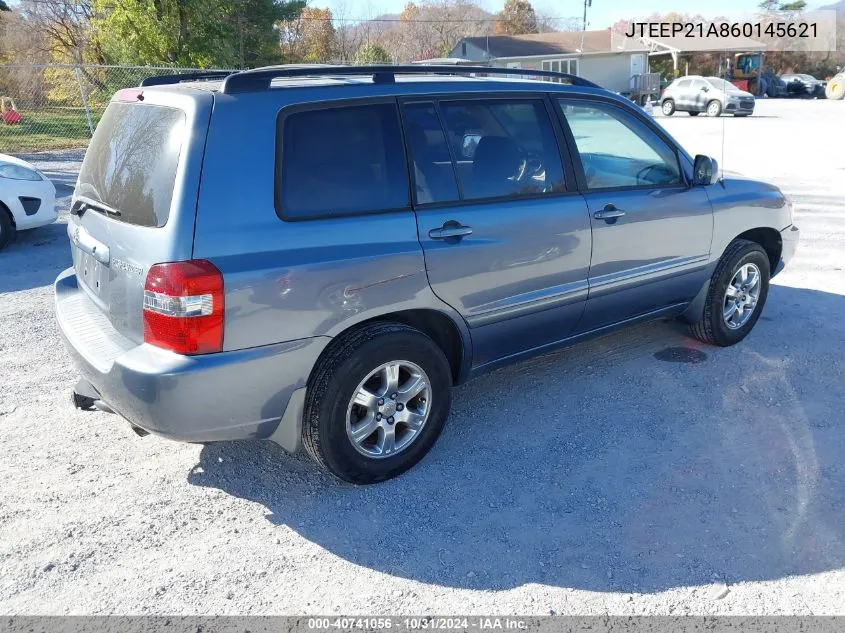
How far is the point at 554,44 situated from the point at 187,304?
53.5m

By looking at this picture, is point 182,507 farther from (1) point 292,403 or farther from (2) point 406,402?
(2) point 406,402

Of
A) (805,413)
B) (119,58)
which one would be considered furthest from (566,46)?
(805,413)

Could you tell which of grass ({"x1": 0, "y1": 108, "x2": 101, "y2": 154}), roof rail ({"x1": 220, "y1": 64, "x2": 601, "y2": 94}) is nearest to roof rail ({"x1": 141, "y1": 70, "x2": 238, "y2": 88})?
roof rail ({"x1": 220, "y1": 64, "x2": 601, "y2": 94})

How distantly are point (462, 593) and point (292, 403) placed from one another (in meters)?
1.07

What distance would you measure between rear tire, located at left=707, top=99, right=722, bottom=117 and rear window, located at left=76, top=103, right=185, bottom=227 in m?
30.1

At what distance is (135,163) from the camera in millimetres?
3260

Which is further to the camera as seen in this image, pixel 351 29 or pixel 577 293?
pixel 351 29

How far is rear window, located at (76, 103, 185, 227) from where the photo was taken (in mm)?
3037

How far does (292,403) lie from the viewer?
3.23 metres

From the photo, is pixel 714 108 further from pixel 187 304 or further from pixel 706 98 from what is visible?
pixel 187 304

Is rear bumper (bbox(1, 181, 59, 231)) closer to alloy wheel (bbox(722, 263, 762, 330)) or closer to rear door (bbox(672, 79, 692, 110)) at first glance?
alloy wheel (bbox(722, 263, 762, 330))

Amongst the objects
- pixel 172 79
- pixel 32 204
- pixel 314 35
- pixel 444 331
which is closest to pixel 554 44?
pixel 314 35


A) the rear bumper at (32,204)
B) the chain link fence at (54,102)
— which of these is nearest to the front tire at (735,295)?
the rear bumper at (32,204)

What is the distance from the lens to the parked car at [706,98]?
29.0 metres
